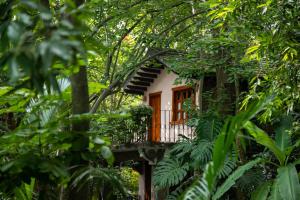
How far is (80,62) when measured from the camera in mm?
1626

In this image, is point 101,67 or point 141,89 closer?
point 101,67

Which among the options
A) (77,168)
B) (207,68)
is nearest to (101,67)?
(207,68)

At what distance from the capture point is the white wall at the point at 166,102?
12.1 m

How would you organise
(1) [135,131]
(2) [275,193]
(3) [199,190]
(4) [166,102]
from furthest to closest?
1. (4) [166,102]
2. (1) [135,131]
3. (2) [275,193]
4. (3) [199,190]

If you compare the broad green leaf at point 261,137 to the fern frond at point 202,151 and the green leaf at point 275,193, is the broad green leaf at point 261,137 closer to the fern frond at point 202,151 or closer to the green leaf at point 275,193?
the green leaf at point 275,193

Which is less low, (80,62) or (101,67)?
(101,67)

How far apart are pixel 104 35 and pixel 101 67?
8.68 feet

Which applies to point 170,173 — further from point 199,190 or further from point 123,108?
point 199,190

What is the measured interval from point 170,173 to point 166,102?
5.12 meters

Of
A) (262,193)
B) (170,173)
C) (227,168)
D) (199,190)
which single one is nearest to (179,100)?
(170,173)

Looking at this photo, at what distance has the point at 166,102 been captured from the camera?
1327cm

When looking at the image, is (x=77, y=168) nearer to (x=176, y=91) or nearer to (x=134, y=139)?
(x=134, y=139)

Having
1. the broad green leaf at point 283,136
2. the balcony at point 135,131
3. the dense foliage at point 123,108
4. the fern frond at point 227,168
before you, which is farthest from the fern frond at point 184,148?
the broad green leaf at point 283,136

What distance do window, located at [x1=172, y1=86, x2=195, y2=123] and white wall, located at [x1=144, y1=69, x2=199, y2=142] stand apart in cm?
15
